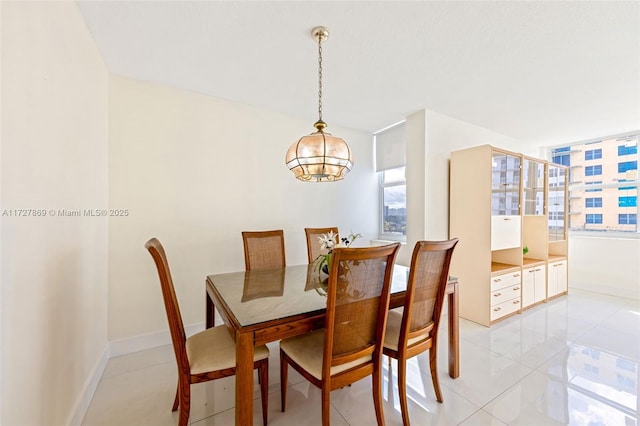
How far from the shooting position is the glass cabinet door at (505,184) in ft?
9.79

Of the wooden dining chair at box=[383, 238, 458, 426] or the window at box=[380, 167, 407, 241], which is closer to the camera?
the wooden dining chair at box=[383, 238, 458, 426]

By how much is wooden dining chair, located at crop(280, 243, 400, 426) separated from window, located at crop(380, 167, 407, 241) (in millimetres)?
2482

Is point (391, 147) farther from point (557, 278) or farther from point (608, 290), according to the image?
point (608, 290)

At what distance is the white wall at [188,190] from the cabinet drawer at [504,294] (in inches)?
88.7

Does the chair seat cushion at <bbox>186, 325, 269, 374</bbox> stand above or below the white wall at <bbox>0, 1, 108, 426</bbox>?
below

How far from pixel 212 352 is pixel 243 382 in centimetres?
37

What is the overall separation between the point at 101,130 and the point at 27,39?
3.87 feet

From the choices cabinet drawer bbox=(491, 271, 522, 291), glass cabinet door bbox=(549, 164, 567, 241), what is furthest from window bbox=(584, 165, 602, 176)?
cabinet drawer bbox=(491, 271, 522, 291)

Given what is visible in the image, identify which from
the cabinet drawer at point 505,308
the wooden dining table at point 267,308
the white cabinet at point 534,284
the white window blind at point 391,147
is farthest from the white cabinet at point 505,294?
the white window blind at point 391,147

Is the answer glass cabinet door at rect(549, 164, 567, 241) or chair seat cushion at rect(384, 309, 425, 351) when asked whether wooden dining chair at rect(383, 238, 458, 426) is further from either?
glass cabinet door at rect(549, 164, 567, 241)

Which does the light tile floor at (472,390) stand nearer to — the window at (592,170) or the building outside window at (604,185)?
the building outside window at (604,185)

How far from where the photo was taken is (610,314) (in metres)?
3.19

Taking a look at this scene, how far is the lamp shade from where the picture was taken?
1707mm

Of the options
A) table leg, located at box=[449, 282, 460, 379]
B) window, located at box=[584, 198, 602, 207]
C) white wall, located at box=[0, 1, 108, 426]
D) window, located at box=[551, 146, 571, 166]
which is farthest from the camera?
window, located at box=[551, 146, 571, 166]
